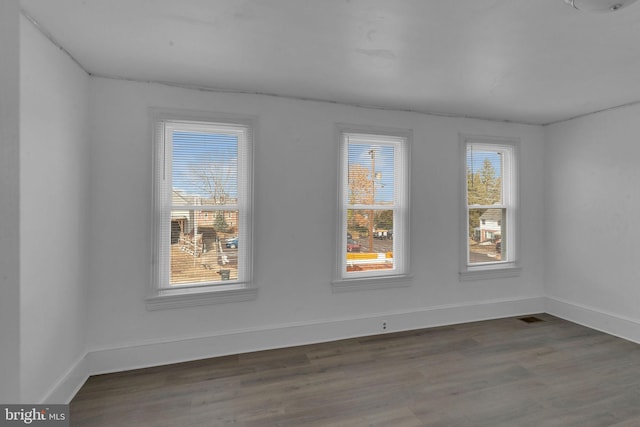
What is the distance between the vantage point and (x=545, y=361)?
3.12m

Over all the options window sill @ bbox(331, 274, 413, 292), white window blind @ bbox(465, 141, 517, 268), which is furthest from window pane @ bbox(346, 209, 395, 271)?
white window blind @ bbox(465, 141, 517, 268)

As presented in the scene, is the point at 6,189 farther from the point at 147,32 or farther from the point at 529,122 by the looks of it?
the point at 529,122

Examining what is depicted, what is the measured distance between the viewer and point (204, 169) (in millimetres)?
3213

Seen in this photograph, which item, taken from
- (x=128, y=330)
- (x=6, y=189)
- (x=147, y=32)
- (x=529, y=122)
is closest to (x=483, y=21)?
(x=147, y=32)

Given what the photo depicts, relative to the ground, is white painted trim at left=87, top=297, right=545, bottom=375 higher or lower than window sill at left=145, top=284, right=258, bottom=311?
lower

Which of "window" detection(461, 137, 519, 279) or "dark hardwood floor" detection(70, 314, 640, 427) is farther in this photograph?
"window" detection(461, 137, 519, 279)

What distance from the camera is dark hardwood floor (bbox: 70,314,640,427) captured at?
2.30 metres

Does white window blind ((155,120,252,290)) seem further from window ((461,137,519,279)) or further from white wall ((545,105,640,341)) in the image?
white wall ((545,105,640,341))

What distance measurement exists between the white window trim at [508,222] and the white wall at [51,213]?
402 centimetres

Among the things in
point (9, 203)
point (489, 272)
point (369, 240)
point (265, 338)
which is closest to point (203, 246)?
point (265, 338)

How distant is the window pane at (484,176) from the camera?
427cm

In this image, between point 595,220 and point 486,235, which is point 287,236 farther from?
point 595,220

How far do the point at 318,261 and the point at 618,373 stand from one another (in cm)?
289

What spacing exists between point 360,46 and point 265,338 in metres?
2.81
